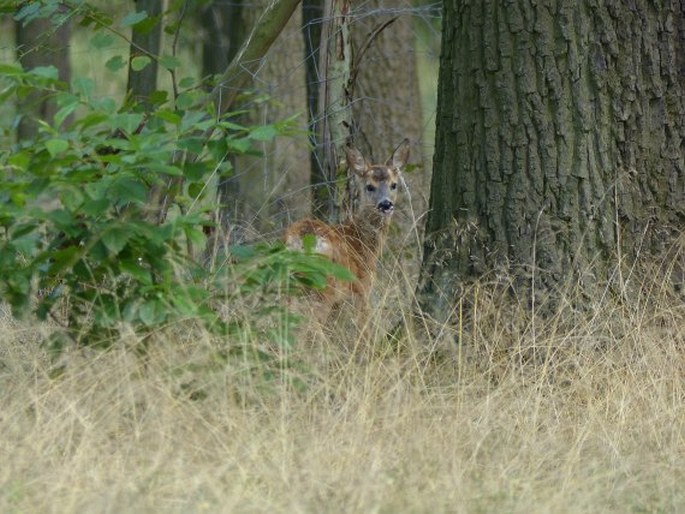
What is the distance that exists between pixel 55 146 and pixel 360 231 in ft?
14.1

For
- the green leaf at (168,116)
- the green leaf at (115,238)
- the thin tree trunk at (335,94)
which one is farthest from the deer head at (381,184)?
the green leaf at (115,238)

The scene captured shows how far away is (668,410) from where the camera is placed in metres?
5.59

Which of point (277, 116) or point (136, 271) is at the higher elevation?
point (136, 271)

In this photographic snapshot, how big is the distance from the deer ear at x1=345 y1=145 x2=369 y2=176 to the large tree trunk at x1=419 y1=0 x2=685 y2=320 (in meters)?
2.27

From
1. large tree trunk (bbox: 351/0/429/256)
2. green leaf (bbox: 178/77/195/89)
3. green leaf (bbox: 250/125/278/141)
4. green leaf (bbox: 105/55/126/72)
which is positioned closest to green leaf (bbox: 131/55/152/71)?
green leaf (bbox: 105/55/126/72)

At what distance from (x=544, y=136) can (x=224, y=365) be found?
2103mm

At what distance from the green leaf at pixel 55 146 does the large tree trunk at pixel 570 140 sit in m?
2.18

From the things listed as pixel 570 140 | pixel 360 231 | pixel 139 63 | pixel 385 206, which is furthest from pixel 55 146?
pixel 385 206

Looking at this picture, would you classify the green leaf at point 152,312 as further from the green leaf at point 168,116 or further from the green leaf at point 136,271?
the green leaf at point 168,116

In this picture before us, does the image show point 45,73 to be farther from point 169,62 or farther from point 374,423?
point 374,423

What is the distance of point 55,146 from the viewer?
5008mm

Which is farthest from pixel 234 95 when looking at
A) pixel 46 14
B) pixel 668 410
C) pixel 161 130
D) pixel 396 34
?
pixel 396 34

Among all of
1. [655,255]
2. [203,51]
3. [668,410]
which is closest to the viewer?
[668,410]

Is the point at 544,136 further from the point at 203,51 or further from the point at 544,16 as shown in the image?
the point at 203,51
